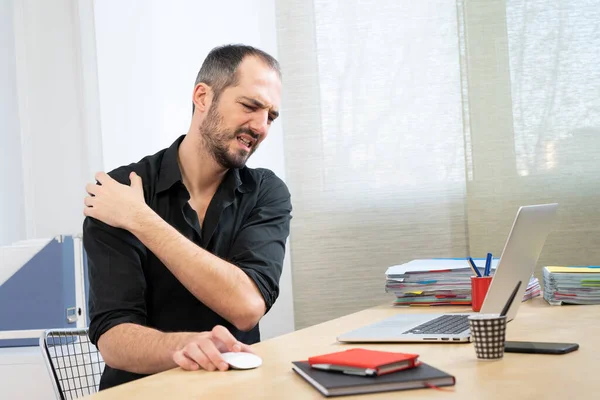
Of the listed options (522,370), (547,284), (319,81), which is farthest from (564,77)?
(522,370)

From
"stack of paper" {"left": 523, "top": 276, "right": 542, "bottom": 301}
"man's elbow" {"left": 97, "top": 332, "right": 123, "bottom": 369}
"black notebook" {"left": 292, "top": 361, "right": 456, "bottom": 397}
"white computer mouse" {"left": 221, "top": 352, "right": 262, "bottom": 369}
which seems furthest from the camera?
"stack of paper" {"left": 523, "top": 276, "right": 542, "bottom": 301}

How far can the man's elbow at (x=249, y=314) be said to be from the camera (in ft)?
5.85

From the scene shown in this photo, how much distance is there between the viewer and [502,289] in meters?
1.43

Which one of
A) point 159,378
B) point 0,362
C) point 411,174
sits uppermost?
point 411,174

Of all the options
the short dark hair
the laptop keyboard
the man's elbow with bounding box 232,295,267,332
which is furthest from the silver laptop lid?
the short dark hair

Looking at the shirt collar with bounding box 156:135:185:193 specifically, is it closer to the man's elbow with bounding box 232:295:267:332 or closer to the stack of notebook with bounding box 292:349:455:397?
the man's elbow with bounding box 232:295:267:332

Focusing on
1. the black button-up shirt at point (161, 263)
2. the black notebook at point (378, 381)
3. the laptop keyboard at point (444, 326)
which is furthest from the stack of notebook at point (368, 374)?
the black button-up shirt at point (161, 263)

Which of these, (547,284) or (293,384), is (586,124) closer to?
(547,284)

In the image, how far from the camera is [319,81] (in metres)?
3.26

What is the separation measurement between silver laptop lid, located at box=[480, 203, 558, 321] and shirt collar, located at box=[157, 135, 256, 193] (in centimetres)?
82

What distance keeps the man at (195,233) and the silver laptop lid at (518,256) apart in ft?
1.76

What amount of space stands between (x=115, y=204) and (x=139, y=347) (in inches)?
14.6

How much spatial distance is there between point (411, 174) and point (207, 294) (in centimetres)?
162

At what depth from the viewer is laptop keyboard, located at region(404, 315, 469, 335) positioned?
1.52 meters
